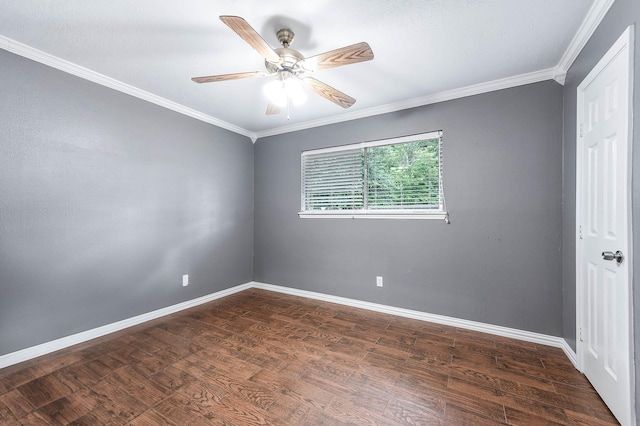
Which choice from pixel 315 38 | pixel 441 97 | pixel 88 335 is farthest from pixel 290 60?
pixel 88 335

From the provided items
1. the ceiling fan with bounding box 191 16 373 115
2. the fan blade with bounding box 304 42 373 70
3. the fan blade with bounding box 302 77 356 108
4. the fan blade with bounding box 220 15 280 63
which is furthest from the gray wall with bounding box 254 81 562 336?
the fan blade with bounding box 220 15 280 63

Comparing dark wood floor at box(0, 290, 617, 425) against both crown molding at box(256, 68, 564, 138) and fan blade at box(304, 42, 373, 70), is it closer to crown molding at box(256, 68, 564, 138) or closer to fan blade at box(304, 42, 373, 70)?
fan blade at box(304, 42, 373, 70)

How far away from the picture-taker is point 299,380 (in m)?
1.83

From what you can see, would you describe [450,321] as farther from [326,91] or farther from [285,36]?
[285,36]

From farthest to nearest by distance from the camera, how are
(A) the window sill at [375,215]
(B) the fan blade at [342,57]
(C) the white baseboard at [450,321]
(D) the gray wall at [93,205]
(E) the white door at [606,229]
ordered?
(A) the window sill at [375,215] < (C) the white baseboard at [450,321] < (D) the gray wall at [93,205] < (B) the fan blade at [342,57] < (E) the white door at [606,229]

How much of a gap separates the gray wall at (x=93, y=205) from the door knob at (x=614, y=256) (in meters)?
3.71

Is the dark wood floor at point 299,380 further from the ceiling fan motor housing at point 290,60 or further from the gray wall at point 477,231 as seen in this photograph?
the ceiling fan motor housing at point 290,60

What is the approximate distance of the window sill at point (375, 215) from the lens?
281 cm

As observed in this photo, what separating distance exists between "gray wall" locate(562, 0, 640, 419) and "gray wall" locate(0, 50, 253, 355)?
3.74 m

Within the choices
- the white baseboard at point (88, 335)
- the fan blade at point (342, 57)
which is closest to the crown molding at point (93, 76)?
the fan blade at point (342, 57)

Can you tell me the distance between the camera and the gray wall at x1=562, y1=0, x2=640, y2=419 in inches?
51.3

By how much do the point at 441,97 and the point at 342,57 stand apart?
1.69 meters

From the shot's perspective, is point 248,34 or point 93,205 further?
point 93,205

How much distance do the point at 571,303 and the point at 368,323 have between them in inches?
67.5
